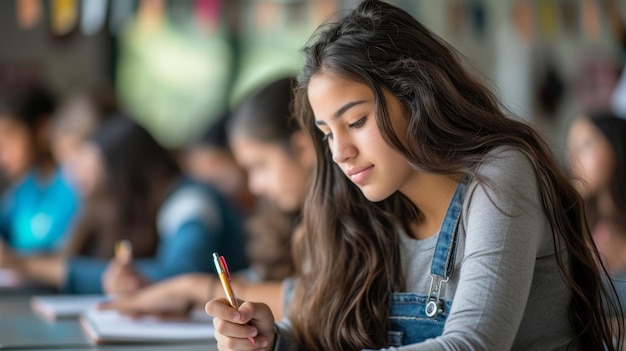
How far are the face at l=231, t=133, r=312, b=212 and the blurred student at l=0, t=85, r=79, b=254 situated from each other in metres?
1.25

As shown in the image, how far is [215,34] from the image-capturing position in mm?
5465

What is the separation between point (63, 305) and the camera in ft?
6.22

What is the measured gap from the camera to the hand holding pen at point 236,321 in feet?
3.40

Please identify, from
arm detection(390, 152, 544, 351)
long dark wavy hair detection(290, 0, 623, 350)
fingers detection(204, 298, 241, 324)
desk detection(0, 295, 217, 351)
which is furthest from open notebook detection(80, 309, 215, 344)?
arm detection(390, 152, 544, 351)

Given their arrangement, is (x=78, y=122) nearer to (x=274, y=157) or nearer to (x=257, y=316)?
(x=274, y=157)

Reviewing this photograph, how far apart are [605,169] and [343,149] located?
158cm

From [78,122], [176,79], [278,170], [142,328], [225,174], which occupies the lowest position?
[142,328]

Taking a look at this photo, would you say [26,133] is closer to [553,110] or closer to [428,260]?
[428,260]

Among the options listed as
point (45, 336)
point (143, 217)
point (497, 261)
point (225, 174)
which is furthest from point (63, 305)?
point (497, 261)

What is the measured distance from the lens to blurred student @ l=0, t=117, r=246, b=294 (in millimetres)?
2229

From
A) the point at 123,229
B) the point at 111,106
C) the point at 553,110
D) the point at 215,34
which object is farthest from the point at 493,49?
the point at 123,229

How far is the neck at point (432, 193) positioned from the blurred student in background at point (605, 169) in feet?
3.64


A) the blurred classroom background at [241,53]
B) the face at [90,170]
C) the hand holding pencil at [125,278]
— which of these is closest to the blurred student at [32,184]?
the face at [90,170]

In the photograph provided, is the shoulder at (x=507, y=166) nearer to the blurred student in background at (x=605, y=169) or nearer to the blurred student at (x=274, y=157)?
the blurred student at (x=274, y=157)
